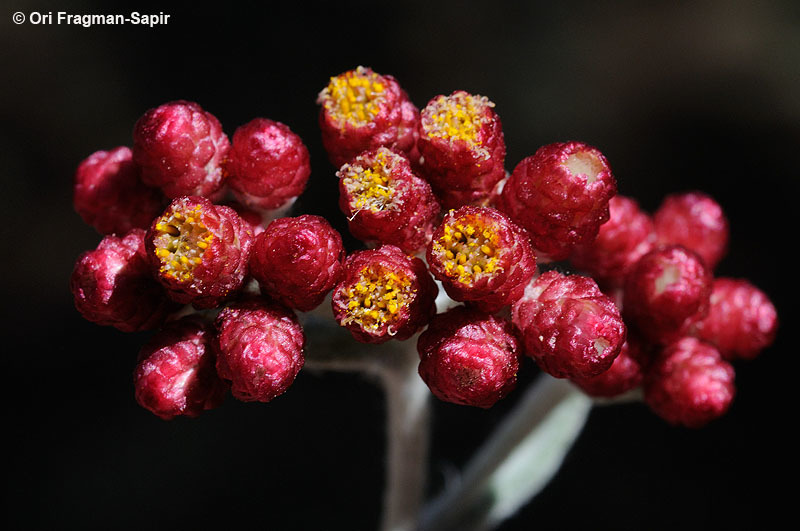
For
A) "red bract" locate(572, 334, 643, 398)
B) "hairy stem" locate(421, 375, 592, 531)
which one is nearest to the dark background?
"hairy stem" locate(421, 375, 592, 531)

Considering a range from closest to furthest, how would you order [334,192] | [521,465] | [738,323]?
[738,323] → [521,465] → [334,192]

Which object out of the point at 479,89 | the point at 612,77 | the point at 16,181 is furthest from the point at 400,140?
the point at 16,181

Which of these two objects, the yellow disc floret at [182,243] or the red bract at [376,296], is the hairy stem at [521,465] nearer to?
the red bract at [376,296]

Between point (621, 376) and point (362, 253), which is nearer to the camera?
point (362, 253)

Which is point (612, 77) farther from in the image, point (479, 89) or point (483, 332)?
point (483, 332)

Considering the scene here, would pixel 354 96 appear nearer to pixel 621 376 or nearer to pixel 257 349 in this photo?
pixel 257 349

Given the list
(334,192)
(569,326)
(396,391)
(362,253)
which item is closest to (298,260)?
(362,253)
